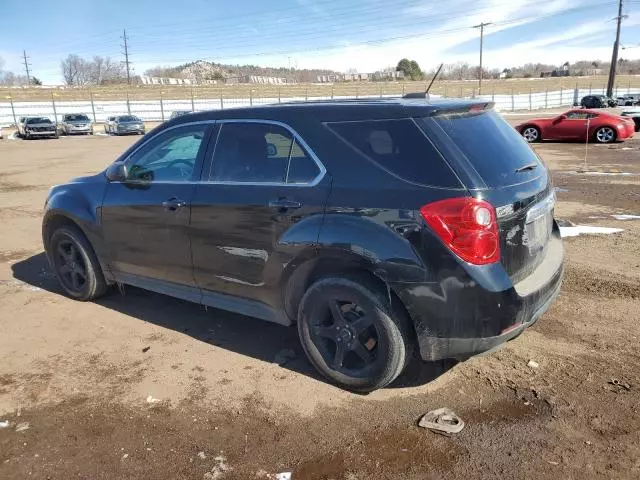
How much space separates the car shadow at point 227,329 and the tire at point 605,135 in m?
18.9

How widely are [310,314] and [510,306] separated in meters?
1.24

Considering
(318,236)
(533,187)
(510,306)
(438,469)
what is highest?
(533,187)

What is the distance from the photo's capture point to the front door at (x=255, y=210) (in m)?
3.41

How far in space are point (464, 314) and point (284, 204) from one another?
4.31 feet

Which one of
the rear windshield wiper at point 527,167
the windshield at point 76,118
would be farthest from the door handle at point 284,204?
the windshield at point 76,118

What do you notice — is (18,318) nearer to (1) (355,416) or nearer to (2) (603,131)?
(1) (355,416)

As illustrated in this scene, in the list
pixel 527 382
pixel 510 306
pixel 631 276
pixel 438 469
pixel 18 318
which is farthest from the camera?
pixel 631 276

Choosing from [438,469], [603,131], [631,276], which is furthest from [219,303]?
[603,131]

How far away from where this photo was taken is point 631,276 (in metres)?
5.27

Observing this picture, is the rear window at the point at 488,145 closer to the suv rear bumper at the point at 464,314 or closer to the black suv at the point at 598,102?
the suv rear bumper at the point at 464,314

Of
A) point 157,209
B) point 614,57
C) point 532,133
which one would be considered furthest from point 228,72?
point 157,209

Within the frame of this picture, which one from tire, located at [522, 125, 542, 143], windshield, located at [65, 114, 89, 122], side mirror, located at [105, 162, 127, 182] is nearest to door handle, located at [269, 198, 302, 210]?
side mirror, located at [105, 162, 127, 182]

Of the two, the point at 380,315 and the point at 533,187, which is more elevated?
the point at 533,187

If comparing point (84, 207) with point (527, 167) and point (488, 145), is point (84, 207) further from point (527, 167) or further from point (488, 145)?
point (527, 167)
